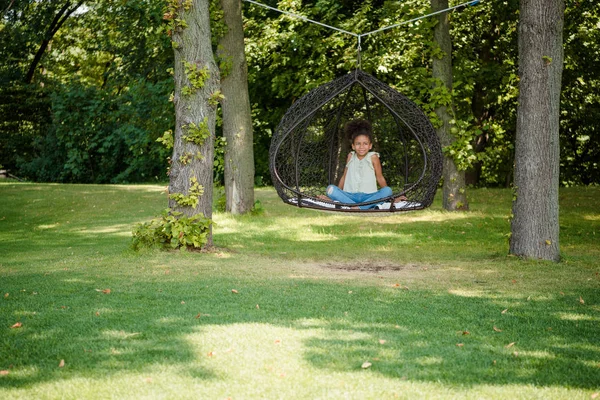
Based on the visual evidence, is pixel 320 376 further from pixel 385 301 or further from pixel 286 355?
pixel 385 301

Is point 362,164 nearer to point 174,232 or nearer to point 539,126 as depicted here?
point 539,126

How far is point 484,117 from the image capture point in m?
17.7

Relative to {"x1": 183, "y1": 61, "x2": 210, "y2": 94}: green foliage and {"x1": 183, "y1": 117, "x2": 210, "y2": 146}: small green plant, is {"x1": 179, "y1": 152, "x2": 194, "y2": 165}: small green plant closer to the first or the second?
{"x1": 183, "y1": 117, "x2": 210, "y2": 146}: small green plant

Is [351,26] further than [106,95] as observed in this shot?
No

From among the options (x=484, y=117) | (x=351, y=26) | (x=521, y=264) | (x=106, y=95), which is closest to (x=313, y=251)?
(x=521, y=264)

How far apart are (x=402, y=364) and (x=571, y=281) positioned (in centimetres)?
292

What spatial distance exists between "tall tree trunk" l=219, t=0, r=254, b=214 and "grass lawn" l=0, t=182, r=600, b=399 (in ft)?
7.24

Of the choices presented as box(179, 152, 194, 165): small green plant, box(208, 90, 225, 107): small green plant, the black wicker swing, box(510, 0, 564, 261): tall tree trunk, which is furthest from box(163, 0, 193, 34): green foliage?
box(510, 0, 564, 261): tall tree trunk

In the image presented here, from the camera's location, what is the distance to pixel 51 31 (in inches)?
851

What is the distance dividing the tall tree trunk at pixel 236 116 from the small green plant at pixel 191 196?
3.60m

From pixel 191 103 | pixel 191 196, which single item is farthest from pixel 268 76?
pixel 191 196

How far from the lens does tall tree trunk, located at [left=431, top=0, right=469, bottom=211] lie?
10742mm

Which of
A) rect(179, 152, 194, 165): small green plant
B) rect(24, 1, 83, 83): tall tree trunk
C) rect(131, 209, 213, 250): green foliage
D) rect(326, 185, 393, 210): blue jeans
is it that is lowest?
rect(131, 209, 213, 250): green foliage

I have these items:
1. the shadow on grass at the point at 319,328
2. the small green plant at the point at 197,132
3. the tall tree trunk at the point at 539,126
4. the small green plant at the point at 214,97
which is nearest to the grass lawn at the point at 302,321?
the shadow on grass at the point at 319,328
